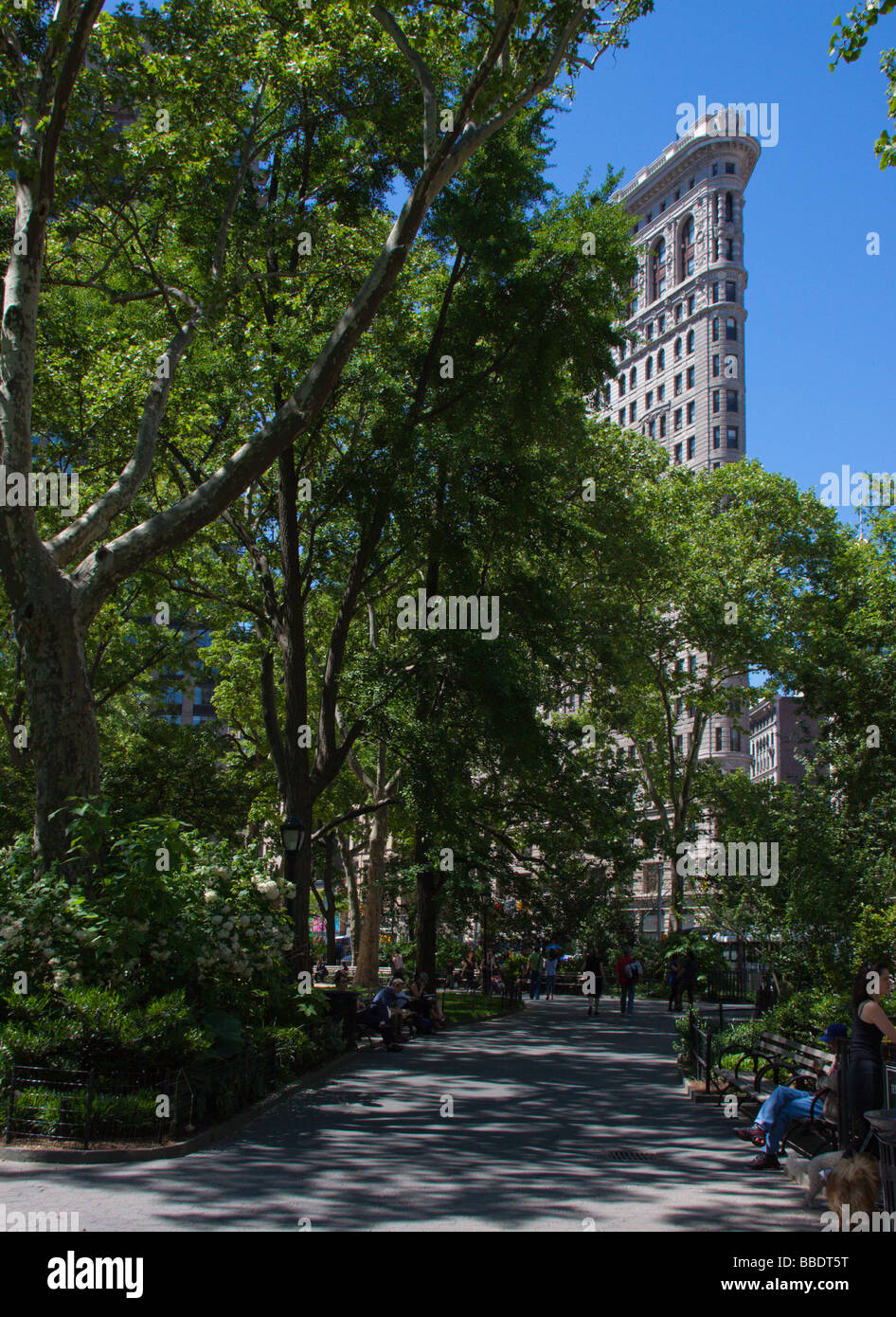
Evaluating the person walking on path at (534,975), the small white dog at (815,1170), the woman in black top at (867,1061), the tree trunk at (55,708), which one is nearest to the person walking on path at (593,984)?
the person walking on path at (534,975)

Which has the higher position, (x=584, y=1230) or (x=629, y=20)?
(x=629, y=20)

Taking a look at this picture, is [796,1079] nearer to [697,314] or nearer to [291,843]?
[291,843]

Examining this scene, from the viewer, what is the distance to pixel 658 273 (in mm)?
94375

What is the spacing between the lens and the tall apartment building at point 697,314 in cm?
8100

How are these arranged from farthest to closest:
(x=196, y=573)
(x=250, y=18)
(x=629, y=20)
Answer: (x=196, y=573), (x=250, y=18), (x=629, y=20)

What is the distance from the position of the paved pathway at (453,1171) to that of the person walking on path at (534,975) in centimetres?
2125

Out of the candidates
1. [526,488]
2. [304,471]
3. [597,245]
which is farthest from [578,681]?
[597,245]

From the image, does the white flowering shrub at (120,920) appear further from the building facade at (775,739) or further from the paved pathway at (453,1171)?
the building facade at (775,739)

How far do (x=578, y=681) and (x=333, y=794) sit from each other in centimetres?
1213

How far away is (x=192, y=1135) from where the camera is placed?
933cm

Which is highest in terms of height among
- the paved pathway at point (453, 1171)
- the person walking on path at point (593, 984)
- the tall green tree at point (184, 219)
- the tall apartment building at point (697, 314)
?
the tall apartment building at point (697, 314)

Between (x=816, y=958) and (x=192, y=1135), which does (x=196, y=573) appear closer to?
(x=816, y=958)

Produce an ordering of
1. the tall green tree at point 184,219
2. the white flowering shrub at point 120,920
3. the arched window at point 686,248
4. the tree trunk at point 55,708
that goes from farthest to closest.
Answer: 1. the arched window at point 686,248
2. the tall green tree at point 184,219
3. the tree trunk at point 55,708
4. the white flowering shrub at point 120,920

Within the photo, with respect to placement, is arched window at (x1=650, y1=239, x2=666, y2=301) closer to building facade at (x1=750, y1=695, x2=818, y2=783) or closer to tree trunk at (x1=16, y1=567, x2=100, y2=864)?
building facade at (x1=750, y1=695, x2=818, y2=783)
